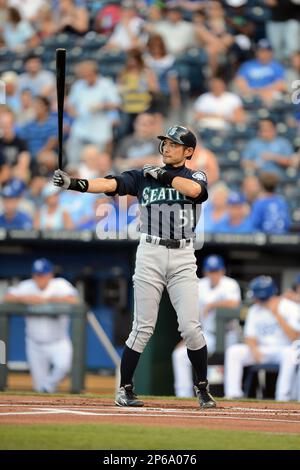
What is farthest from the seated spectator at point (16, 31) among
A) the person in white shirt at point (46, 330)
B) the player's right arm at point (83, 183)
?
the player's right arm at point (83, 183)

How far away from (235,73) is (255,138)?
154 cm

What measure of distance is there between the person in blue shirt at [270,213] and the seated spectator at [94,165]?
2.17 meters

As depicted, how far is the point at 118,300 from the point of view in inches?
446

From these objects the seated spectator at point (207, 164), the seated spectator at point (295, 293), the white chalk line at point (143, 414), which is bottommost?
the white chalk line at point (143, 414)

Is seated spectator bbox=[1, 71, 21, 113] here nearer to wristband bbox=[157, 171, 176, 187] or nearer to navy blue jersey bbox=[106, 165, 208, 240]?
navy blue jersey bbox=[106, 165, 208, 240]

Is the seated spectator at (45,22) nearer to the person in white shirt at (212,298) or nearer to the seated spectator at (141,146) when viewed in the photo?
the seated spectator at (141,146)

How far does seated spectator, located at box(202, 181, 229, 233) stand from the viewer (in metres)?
11.4

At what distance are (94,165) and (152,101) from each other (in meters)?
1.33

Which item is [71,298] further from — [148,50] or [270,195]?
[148,50]

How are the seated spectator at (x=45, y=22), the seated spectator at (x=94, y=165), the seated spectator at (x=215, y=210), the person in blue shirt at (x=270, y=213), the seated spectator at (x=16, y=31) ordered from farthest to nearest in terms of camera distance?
the seated spectator at (x=16, y=31) < the seated spectator at (x=45, y=22) < the seated spectator at (x=94, y=165) < the seated spectator at (x=215, y=210) < the person in blue shirt at (x=270, y=213)

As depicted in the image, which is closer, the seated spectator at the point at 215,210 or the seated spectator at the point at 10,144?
the seated spectator at the point at 215,210

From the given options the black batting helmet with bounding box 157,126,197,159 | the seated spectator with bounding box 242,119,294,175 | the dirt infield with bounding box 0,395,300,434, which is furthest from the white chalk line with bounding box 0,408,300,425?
the seated spectator with bounding box 242,119,294,175

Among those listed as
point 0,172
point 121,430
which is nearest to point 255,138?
point 0,172

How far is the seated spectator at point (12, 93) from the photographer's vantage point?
14938 millimetres
